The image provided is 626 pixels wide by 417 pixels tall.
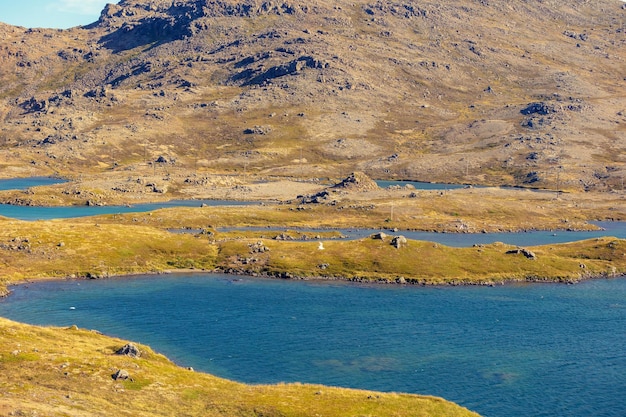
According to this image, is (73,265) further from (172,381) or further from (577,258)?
(577,258)

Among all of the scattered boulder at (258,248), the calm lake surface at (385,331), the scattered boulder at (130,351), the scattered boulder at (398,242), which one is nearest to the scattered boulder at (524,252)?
the calm lake surface at (385,331)

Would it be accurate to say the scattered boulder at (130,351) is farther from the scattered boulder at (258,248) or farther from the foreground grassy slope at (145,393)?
the scattered boulder at (258,248)

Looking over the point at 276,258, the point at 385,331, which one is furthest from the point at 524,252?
the point at 385,331

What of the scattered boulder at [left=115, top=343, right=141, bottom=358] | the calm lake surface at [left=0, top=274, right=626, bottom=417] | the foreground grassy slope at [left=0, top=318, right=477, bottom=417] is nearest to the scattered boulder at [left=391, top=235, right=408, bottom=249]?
the calm lake surface at [left=0, top=274, right=626, bottom=417]

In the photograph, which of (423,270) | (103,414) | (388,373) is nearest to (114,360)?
(103,414)

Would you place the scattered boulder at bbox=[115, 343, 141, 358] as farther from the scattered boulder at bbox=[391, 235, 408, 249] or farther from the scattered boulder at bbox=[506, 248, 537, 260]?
the scattered boulder at bbox=[506, 248, 537, 260]
